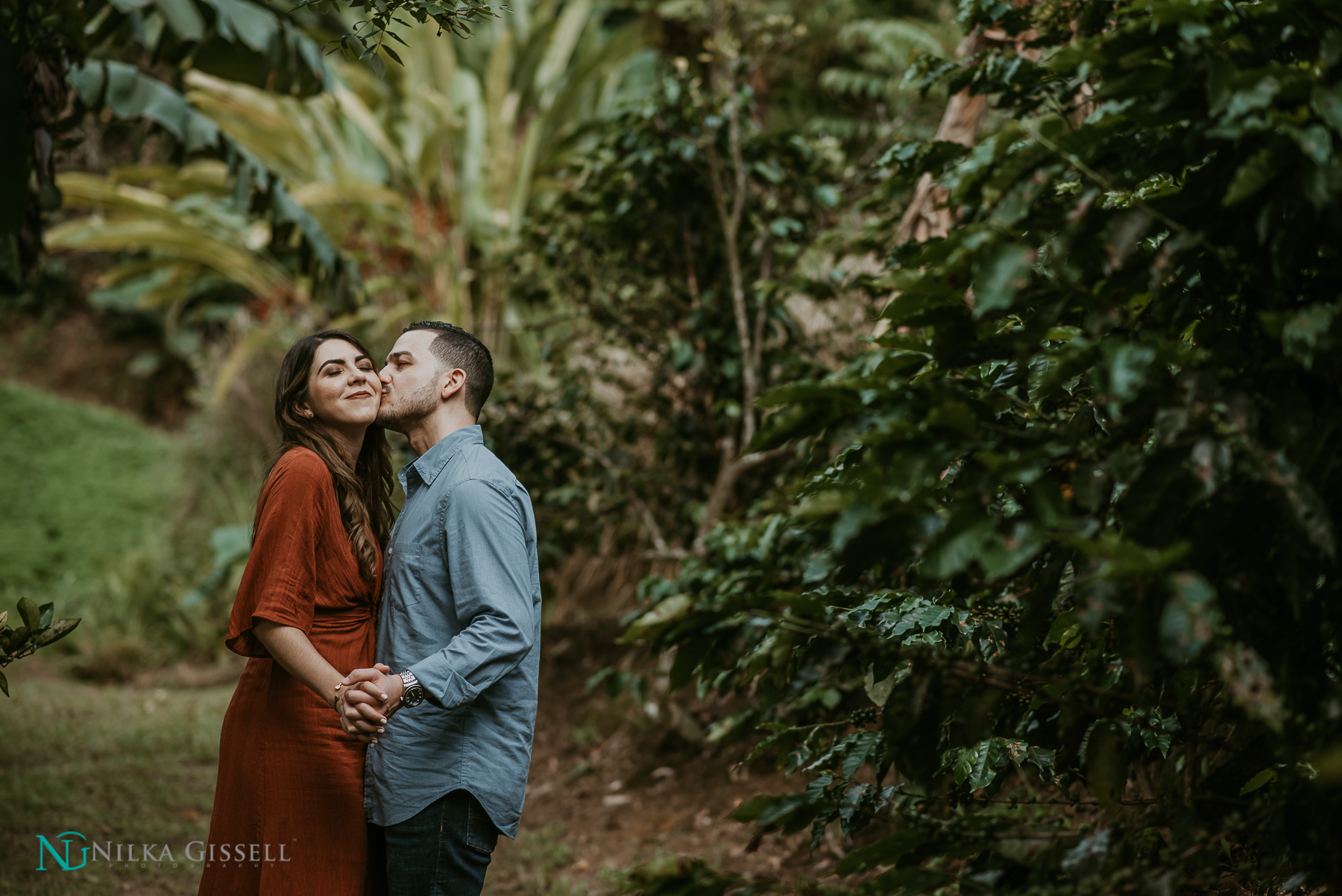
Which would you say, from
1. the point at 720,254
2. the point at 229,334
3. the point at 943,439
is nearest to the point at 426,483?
the point at 943,439

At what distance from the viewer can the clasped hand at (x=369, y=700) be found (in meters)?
1.81

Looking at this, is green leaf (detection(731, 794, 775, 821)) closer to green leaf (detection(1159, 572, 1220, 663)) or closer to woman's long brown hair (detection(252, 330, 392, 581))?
green leaf (detection(1159, 572, 1220, 663))

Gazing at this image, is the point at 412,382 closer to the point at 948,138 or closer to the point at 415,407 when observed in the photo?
the point at 415,407

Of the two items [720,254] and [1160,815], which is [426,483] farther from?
[720,254]

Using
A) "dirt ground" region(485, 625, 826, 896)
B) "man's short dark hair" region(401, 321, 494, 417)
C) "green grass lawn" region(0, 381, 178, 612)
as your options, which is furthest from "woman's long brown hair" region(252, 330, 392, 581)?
"green grass lawn" region(0, 381, 178, 612)

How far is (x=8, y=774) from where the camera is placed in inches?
173

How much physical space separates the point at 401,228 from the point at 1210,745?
29.0 feet

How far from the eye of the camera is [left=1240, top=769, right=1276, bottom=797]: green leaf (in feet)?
5.12

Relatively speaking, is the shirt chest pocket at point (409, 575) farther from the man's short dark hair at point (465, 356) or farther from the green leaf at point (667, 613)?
the green leaf at point (667, 613)

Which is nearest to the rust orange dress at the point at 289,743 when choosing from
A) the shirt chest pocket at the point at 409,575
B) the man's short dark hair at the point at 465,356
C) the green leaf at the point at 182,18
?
the shirt chest pocket at the point at 409,575

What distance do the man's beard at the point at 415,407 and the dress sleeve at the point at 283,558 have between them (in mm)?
221

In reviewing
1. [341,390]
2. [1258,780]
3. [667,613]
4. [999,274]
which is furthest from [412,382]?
[1258,780]

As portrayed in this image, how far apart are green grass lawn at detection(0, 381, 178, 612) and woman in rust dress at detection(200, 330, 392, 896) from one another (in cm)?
749

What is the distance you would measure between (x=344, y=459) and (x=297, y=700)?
1.85 feet
